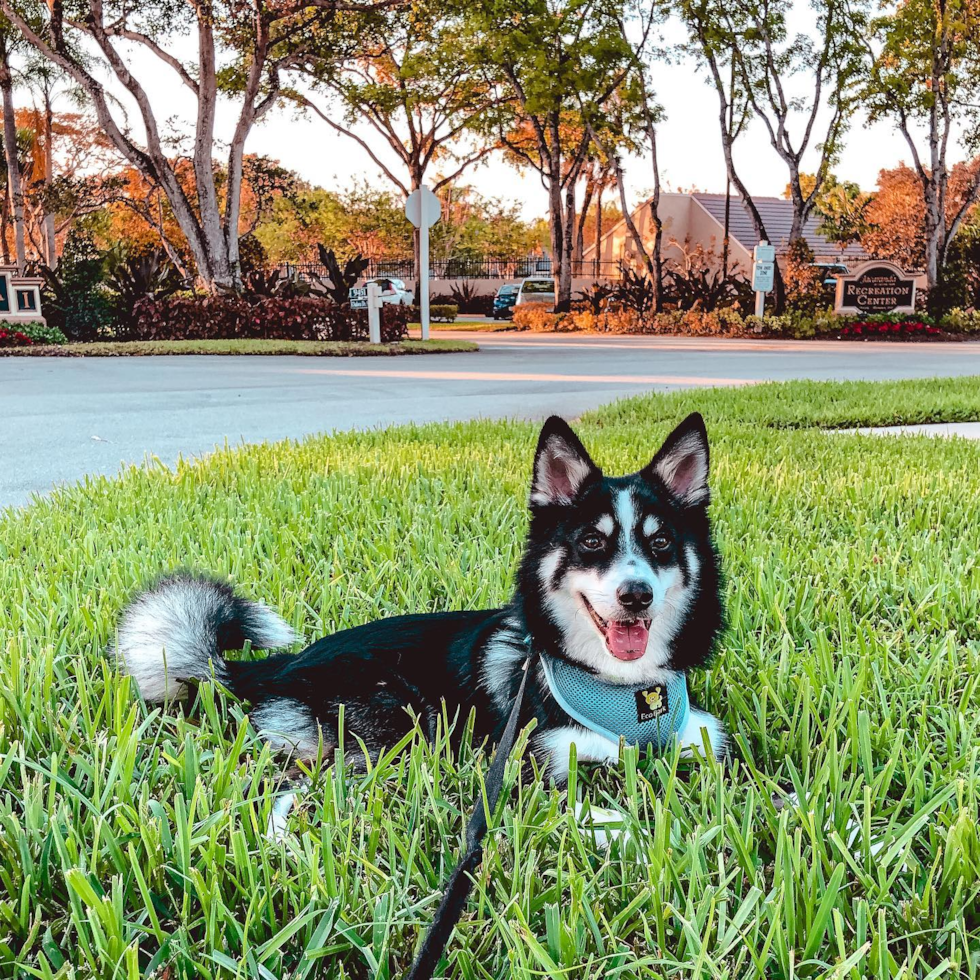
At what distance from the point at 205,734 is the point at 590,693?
92 centimetres

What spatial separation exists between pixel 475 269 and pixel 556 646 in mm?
56672

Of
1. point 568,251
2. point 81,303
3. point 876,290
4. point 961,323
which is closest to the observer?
point 81,303

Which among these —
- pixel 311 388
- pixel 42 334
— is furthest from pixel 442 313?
pixel 311 388

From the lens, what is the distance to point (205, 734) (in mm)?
2154

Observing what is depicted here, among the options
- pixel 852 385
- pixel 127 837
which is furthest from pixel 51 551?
pixel 852 385

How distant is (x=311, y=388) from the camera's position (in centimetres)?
1212

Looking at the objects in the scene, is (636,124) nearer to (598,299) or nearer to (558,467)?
(598,299)

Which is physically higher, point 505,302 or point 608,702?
point 505,302

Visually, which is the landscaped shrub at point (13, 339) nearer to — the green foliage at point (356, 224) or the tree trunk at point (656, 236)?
the tree trunk at point (656, 236)

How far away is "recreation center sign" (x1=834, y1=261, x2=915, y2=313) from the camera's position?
26.1m

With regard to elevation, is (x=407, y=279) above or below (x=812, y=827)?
above

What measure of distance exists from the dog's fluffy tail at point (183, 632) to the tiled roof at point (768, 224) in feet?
175

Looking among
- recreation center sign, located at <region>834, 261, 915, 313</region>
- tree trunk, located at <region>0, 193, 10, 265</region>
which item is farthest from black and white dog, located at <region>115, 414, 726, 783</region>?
tree trunk, located at <region>0, 193, 10, 265</region>

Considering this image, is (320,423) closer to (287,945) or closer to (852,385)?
(852,385)
